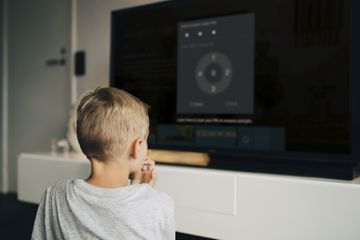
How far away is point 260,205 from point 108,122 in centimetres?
65

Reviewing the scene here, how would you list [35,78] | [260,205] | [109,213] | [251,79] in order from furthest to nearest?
[35,78]
[251,79]
[260,205]
[109,213]

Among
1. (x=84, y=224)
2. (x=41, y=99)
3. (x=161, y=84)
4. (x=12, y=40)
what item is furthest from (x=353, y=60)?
(x=12, y=40)

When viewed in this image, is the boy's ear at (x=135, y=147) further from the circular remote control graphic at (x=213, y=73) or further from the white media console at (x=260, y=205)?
the circular remote control graphic at (x=213, y=73)

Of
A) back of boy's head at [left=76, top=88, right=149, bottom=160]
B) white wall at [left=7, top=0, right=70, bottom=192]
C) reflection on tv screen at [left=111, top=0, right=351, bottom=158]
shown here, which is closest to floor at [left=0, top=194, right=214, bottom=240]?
white wall at [left=7, top=0, right=70, bottom=192]

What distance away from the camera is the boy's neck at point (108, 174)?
0.92 meters

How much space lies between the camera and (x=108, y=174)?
92 cm

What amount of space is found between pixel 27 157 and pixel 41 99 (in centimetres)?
88

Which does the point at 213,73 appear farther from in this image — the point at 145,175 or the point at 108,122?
the point at 108,122

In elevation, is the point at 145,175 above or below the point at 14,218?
above

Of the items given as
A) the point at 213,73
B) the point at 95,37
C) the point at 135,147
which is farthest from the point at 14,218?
the point at 135,147

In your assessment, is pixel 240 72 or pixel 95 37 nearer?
pixel 240 72

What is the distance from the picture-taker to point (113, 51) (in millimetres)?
1933

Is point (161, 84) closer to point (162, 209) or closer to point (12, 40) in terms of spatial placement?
point (162, 209)

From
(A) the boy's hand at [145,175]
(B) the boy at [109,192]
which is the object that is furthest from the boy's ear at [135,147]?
(A) the boy's hand at [145,175]
